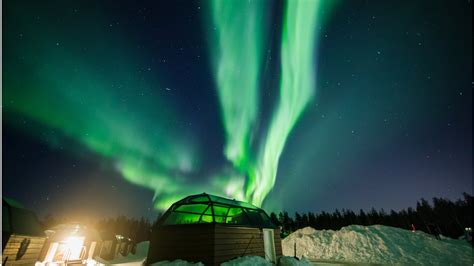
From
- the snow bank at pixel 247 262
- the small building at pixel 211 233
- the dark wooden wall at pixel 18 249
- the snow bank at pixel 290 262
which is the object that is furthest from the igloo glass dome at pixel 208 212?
the dark wooden wall at pixel 18 249

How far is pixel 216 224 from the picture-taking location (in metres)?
12.9

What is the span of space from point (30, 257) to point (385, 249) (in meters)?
38.7

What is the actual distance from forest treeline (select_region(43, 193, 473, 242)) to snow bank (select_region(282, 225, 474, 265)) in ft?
76.5

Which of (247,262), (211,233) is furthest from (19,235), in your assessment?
(247,262)

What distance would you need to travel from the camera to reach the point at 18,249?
51.1 feet

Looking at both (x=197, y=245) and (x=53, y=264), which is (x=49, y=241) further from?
(x=197, y=245)

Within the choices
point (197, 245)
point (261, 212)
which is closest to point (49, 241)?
point (197, 245)

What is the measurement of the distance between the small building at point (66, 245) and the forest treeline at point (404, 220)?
3233 centimetres

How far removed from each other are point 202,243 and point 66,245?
17.0 meters

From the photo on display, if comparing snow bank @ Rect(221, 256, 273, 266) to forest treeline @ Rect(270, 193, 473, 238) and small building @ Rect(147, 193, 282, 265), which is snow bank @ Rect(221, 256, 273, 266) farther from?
forest treeline @ Rect(270, 193, 473, 238)

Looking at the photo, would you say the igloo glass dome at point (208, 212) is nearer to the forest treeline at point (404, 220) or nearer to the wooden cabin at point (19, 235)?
the wooden cabin at point (19, 235)

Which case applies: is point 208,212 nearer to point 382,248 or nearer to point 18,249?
point 18,249

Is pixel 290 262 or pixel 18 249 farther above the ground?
pixel 18 249

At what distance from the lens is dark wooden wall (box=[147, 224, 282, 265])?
1234 centimetres
